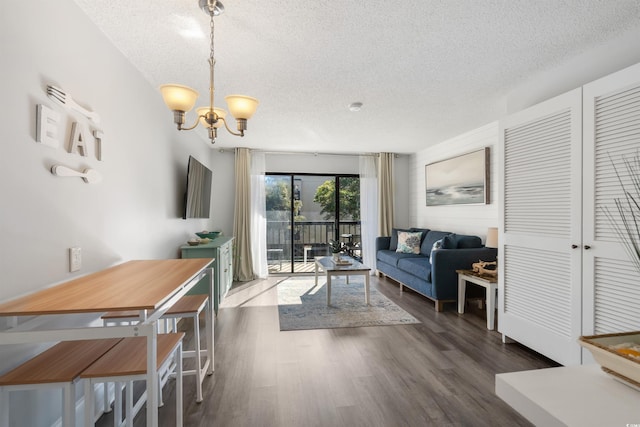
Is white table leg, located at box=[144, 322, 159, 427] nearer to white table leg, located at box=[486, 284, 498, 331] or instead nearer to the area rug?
the area rug

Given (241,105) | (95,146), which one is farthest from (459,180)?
(95,146)

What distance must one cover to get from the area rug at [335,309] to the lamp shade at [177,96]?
238 centimetres

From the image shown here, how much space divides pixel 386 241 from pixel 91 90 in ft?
16.0

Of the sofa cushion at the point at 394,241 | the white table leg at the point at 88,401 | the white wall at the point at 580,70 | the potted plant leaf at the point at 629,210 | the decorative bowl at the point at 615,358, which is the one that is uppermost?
the white wall at the point at 580,70

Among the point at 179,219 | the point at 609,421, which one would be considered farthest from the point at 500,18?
the point at 179,219

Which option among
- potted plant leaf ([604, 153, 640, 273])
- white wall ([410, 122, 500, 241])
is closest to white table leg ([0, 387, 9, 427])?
potted plant leaf ([604, 153, 640, 273])

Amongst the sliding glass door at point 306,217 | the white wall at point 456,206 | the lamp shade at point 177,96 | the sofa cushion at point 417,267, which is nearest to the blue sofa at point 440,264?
the sofa cushion at point 417,267

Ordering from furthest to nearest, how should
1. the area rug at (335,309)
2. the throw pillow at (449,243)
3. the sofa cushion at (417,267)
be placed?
the throw pillow at (449,243) → the sofa cushion at (417,267) → the area rug at (335,309)

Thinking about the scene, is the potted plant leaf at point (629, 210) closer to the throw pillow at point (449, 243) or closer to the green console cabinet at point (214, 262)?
the throw pillow at point (449, 243)

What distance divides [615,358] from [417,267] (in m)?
3.44

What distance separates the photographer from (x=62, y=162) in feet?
5.37

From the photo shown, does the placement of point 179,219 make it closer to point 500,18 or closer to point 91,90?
point 91,90

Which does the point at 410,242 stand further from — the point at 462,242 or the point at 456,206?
the point at 462,242

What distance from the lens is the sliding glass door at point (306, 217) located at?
6.01 metres
